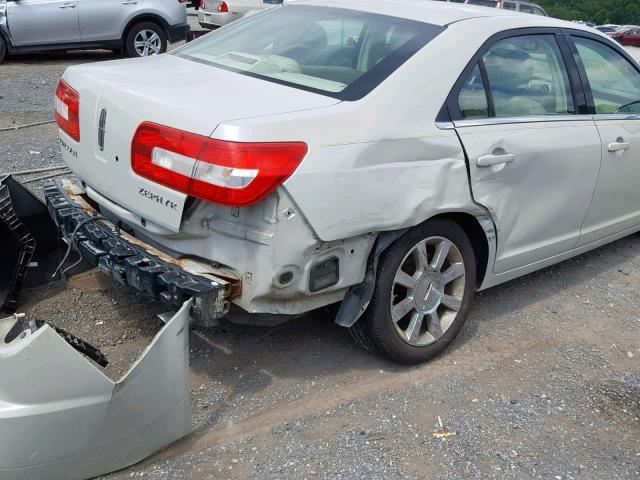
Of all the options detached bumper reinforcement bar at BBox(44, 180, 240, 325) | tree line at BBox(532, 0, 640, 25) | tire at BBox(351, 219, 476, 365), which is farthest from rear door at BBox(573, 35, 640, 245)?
tree line at BBox(532, 0, 640, 25)

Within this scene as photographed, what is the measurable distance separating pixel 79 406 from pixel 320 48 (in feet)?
6.79

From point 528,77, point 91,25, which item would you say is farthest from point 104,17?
point 528,77

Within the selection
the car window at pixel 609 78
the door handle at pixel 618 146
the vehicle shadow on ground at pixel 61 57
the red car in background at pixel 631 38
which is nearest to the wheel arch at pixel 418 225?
the door handle at pixel 618 146

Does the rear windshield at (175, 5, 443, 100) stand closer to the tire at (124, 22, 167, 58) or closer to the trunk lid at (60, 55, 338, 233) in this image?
the trunk lid at (60, 55, 338, 233)

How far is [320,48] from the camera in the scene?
360 cm

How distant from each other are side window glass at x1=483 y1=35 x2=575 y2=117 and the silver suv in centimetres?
944

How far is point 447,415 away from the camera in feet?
10.7

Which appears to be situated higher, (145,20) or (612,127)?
(612,127)

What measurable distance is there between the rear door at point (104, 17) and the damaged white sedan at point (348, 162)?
864cm

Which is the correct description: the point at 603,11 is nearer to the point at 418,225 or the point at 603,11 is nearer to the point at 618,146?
the point at 618,146

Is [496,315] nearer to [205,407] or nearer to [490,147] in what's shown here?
[490,147]

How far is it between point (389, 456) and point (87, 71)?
2310mm

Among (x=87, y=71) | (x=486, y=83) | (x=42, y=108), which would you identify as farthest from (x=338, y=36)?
(x=42, y=108)

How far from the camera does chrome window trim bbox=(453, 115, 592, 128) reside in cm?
341
